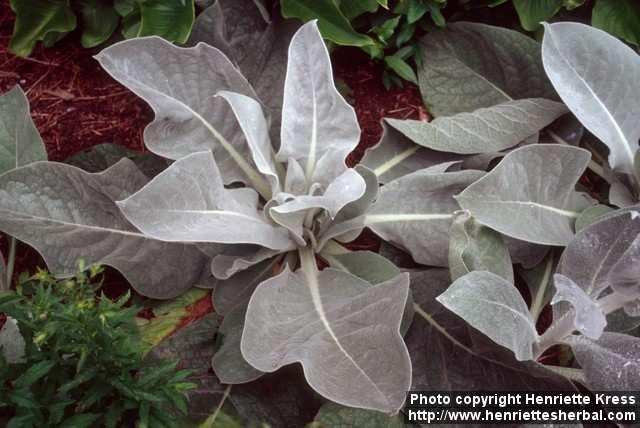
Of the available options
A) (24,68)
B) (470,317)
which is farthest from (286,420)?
(24,68)

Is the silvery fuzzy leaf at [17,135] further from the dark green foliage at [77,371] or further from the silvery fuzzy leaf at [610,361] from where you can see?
the silvery fuzzy leaf at [610,361]

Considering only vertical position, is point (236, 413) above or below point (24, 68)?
below

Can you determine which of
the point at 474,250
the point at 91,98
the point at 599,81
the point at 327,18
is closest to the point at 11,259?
the point at 91,98

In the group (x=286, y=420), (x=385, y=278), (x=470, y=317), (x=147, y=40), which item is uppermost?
(x=147, y=40)

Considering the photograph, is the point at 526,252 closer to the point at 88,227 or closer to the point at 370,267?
the point at 370,267

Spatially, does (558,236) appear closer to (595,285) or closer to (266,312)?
(595,285)

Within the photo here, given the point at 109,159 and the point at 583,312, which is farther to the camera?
the point at 109,159

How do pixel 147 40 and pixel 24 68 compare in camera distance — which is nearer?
pixel 147 40
